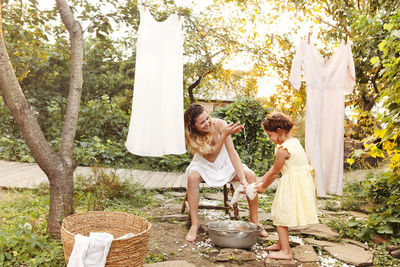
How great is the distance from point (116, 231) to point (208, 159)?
112cm

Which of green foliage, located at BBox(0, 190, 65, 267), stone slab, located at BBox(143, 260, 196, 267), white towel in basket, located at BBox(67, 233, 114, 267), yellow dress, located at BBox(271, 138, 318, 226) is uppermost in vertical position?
yellow dress, located at BBox(271, 138, 318, 226)

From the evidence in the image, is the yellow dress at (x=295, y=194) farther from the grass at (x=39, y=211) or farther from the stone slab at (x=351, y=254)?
the grass at (x=39, y=211)

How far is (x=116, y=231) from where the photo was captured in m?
2.28

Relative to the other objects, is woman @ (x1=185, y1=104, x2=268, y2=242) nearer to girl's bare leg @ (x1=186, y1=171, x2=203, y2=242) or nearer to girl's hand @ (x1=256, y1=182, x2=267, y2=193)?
girl's bare leg @ (x1=186, y1=171, x2=203, y2=242)

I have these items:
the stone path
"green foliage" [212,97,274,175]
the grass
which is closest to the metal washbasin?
the stone path

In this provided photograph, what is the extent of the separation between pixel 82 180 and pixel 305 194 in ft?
8.87

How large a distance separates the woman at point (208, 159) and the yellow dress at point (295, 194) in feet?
1.32

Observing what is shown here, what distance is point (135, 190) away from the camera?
4.09 meters

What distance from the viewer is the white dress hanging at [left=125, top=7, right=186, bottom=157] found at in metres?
2.56

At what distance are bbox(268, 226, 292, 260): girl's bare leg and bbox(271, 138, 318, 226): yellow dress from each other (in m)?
0.08

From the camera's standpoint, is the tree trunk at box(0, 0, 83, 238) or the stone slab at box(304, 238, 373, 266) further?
the stone slab at box(304, 238, 373, 266)

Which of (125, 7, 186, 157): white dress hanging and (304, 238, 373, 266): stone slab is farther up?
(125, 7, 186, 157): white dress hanging

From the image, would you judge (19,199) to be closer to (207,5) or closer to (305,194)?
(305,194)

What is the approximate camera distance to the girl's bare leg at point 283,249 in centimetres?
240
